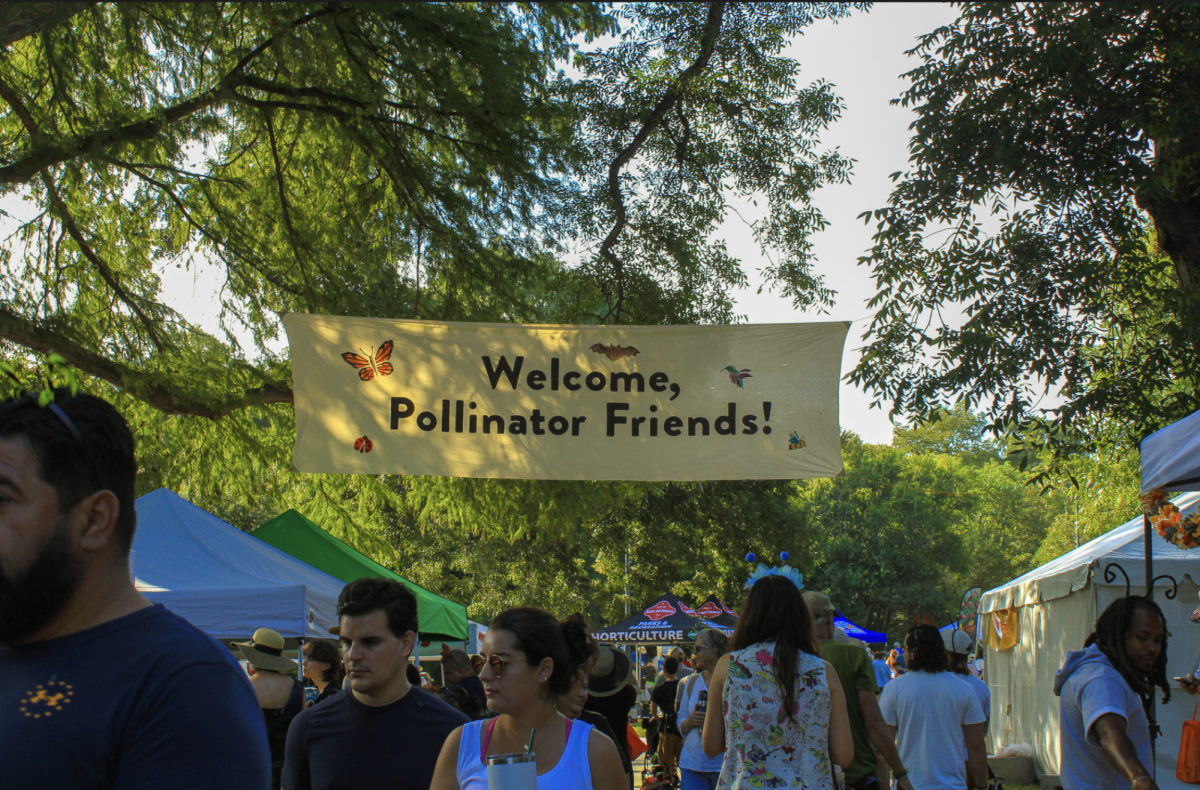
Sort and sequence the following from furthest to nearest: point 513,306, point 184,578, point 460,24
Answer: point 513,306 → point 460,24 → point 184,578

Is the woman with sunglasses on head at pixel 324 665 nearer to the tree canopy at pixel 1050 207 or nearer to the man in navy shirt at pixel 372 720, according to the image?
the man in navy shirt at pixel 372 720

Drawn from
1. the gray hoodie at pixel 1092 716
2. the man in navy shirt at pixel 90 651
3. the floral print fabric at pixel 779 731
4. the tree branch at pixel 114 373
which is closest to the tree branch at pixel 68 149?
the tree branch at pixel 114 373

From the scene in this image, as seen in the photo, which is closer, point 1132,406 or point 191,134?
point 191,134

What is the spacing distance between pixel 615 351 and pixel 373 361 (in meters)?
1.68

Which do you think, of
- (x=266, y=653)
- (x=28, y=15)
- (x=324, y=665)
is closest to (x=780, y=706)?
(x=324, y=665)

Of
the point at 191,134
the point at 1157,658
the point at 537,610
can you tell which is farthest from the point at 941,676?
the point at 191,134

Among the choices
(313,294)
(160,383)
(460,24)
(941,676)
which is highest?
(460,24)

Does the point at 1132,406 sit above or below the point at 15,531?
above

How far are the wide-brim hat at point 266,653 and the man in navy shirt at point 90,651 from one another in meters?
5.23

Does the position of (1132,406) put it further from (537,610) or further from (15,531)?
(15,531)

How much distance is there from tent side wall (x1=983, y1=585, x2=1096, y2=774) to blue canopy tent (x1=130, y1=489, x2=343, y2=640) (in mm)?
8164

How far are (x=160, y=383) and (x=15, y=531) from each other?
7958mm

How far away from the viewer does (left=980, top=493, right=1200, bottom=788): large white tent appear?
1077 cm

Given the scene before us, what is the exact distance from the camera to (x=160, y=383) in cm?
880
